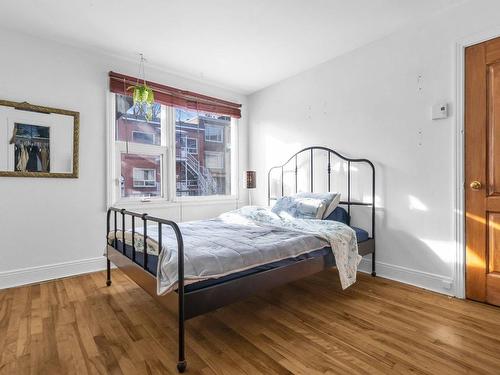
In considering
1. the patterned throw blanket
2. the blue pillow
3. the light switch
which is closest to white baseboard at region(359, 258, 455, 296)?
the blue pillow

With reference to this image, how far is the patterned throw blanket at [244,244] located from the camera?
5.23 feet

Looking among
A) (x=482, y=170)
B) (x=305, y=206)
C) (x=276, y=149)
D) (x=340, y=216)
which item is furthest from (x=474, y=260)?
(x=276, y=149)

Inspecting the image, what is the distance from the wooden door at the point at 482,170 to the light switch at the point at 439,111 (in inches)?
5.7

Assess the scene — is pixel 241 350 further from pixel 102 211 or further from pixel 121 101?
pixel 121 101

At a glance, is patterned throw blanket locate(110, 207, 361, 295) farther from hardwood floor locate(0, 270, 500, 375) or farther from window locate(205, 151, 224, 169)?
window locate(205, 151, 224, 169)

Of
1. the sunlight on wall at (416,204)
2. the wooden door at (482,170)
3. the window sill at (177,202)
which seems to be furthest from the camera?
the window sill at (177,202)

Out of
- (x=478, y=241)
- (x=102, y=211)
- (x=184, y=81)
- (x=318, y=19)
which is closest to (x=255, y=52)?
(x=318, y=19)

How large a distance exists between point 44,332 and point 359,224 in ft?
9.46

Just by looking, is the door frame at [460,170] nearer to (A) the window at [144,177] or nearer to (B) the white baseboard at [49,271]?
(A) the window at [144,177]

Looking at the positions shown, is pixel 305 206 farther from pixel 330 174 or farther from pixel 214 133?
pixel 214 133

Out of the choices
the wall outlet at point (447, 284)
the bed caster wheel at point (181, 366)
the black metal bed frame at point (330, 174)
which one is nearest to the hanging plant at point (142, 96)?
the black metal bed frame at point (330, 174)

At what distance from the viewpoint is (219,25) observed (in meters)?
2.60

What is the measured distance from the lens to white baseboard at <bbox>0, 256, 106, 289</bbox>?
8.66 feet

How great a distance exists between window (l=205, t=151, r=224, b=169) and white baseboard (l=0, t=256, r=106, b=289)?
6.18 ft
